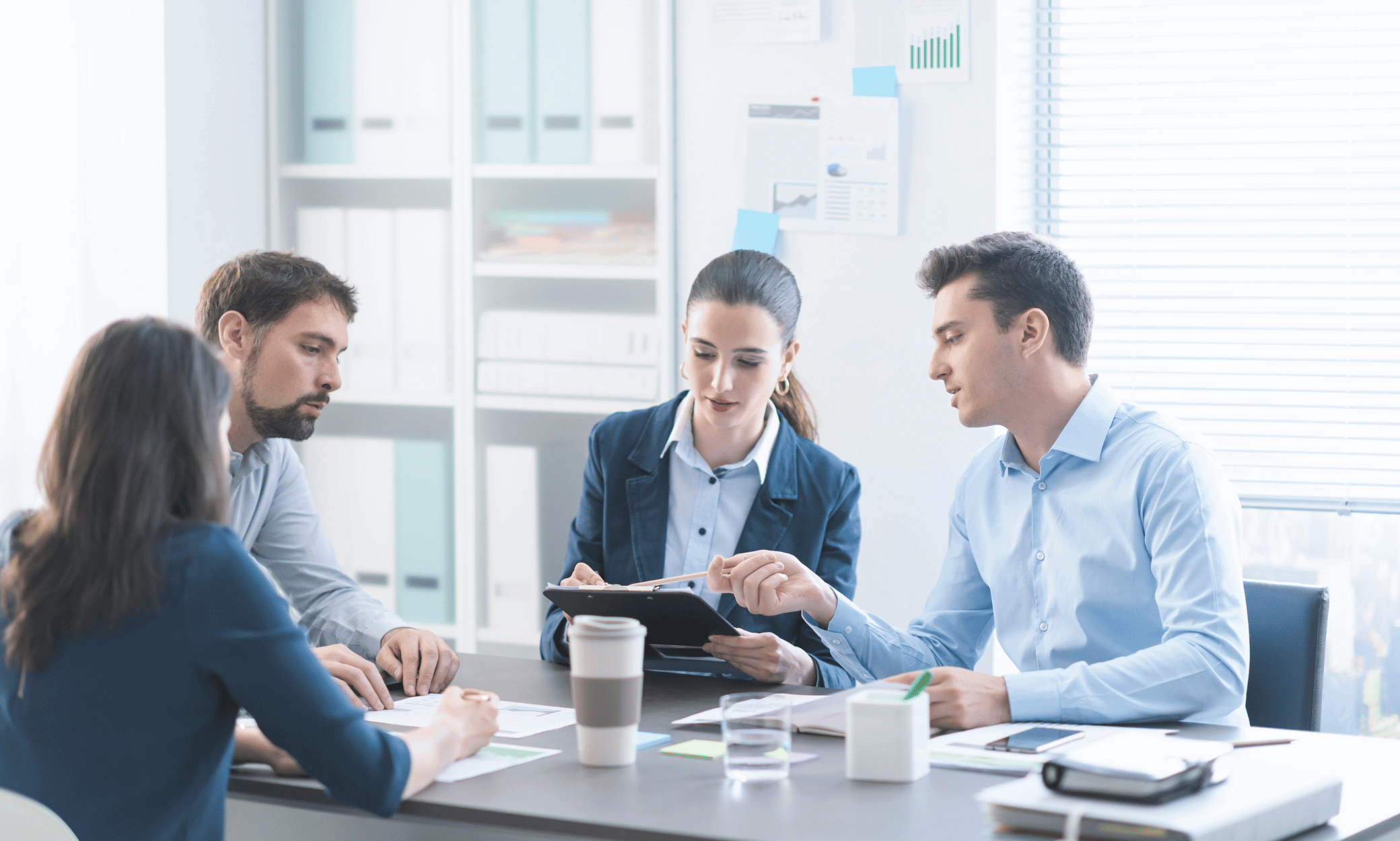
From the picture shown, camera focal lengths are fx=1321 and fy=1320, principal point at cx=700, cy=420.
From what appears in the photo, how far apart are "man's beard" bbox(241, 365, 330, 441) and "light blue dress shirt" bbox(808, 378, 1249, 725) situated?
0.89 meters

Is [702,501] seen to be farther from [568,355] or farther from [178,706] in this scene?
[178,706]

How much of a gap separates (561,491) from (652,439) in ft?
2.98

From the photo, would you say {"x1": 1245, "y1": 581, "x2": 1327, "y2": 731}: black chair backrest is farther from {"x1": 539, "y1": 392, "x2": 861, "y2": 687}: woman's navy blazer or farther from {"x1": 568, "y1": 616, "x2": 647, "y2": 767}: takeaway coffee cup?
{"x1": 568, "y1": 616, "x2": 647, "y2": 767}: takeaway coffee cup

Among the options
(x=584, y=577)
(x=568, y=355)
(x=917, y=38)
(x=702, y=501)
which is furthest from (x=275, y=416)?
(x=917, y=38)

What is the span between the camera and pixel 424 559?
10.6 feet

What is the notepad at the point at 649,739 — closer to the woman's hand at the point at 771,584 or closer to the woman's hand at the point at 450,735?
the woman's hand at the point at 450,735

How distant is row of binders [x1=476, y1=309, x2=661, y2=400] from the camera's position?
2986mm

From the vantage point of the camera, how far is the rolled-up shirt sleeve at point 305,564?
2023mm

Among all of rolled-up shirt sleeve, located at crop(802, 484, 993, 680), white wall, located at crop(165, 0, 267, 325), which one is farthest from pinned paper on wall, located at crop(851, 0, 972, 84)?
white wall, located at crop(165, 0, 267, 325)

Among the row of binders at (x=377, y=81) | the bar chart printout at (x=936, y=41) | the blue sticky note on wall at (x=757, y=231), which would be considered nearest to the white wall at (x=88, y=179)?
the row of binders at (x=377, y=81)

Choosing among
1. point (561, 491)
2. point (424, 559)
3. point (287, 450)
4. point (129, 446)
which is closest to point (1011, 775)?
point (129, 446)

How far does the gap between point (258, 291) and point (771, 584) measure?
0.94 metres

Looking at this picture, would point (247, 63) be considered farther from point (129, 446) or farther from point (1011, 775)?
point (1011, 775)

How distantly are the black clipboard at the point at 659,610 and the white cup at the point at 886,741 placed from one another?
0.34m
